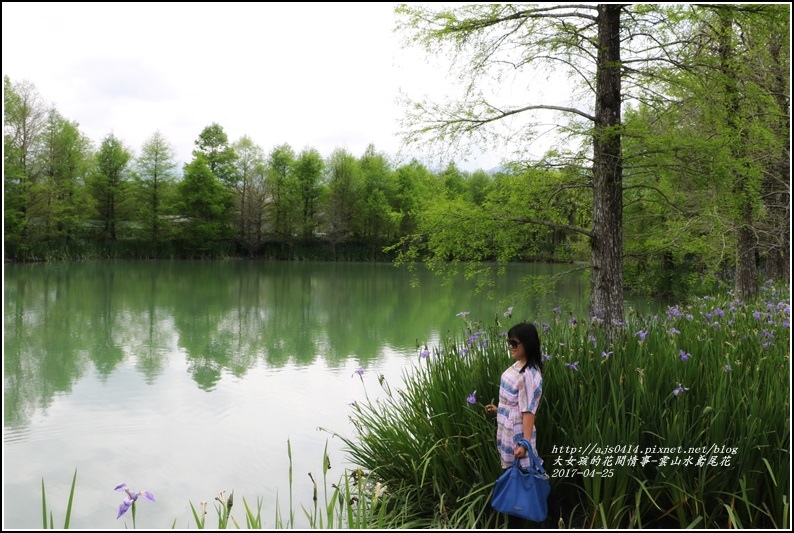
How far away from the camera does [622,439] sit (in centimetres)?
332

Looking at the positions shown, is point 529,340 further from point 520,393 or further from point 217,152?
point 217,152

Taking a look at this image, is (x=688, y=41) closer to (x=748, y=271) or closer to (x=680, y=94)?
(x=680, y=94)

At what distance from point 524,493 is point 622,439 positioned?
0.69 meters

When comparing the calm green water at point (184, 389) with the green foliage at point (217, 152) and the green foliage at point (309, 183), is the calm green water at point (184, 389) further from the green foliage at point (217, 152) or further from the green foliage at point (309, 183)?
the green foliage at point (309, 183)

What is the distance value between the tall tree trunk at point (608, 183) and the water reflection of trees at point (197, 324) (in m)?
3.98

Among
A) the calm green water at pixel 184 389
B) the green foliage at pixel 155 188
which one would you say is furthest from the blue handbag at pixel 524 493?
the green foliage at pixel 155 188

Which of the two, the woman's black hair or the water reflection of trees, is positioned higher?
the woman's black hair

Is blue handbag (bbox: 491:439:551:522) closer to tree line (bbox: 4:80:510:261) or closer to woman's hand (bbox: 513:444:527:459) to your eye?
woman's hand (bbox: 513:444:527:459)

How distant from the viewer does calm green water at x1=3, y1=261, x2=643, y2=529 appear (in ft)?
17.4

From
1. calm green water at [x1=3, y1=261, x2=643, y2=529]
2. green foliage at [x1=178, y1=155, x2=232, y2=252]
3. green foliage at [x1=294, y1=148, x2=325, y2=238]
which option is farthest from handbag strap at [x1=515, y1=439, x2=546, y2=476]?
green foliage at [x1=294, y1=148, x2=325, y2=238]

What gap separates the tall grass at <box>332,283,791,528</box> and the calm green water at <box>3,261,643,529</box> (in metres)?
0.93

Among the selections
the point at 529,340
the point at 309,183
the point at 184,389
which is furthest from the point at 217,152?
the point at 529,340

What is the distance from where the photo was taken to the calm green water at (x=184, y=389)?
5297mm

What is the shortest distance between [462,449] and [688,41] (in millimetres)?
4711
